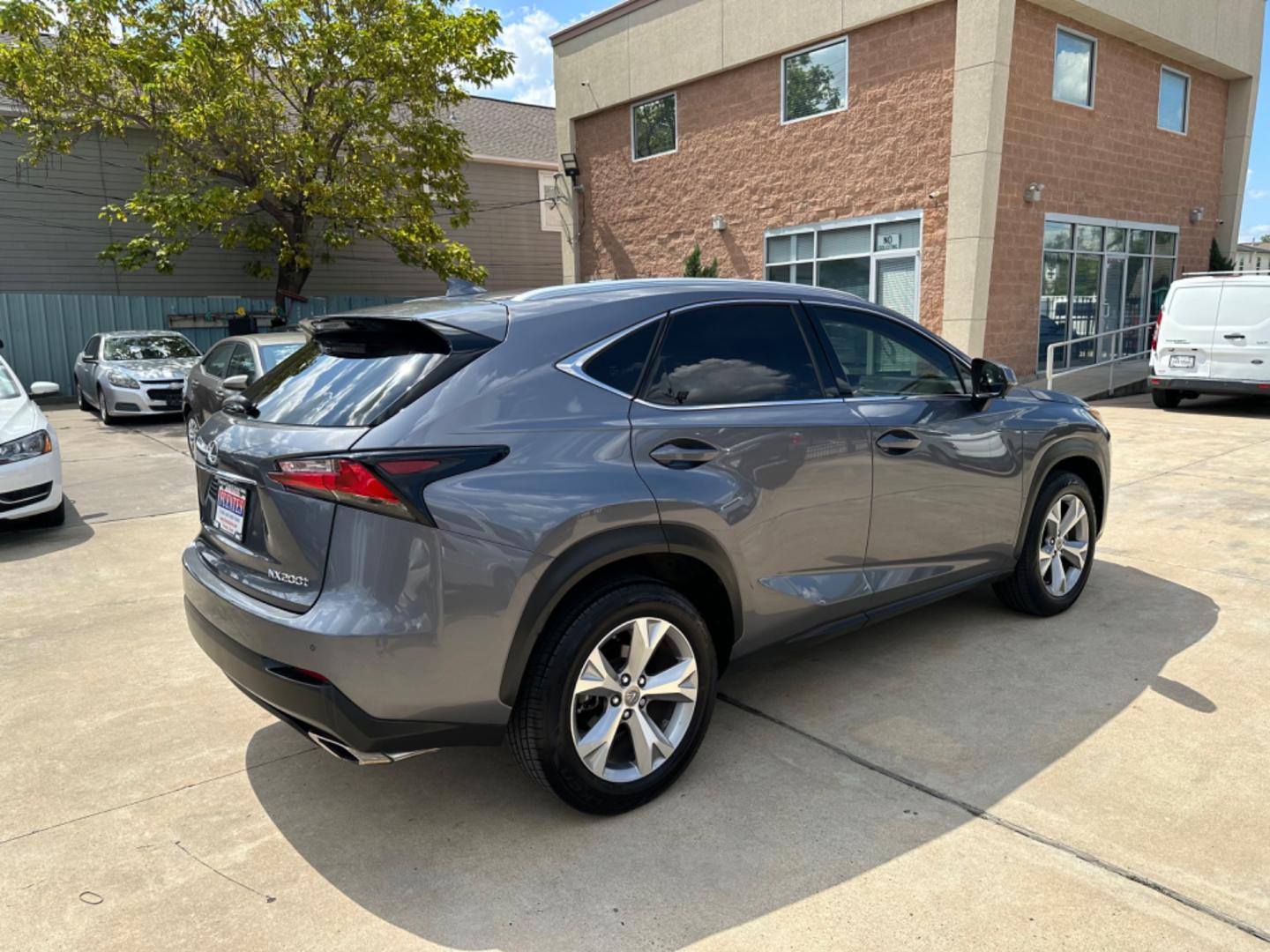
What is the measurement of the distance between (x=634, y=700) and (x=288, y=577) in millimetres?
1128

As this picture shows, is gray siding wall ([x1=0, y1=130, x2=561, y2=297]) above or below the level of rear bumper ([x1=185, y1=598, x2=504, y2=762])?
above

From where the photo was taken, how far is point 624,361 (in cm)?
303

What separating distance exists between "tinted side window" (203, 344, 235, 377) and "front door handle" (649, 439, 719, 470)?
26.7 feet

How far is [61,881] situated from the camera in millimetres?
2652

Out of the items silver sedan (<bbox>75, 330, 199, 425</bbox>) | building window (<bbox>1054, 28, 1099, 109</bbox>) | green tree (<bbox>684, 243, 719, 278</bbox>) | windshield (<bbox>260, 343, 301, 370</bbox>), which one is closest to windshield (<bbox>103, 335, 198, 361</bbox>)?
silver sedan (<bbox>75, 330, 199, 425</bbox>)

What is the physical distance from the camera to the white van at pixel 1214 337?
11492 millimetres

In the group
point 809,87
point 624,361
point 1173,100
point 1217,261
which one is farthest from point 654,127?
point 624,361

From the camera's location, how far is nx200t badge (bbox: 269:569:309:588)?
2645 mm

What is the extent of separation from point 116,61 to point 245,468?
1546cm

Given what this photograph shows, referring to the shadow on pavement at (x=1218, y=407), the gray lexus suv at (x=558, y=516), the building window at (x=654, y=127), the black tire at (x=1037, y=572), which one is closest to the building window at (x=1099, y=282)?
the shadow on pavement at (x=1218, y=407)

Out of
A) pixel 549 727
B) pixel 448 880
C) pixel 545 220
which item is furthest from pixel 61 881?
pixel 545 220

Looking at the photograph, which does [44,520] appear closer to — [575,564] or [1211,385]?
[575,564]

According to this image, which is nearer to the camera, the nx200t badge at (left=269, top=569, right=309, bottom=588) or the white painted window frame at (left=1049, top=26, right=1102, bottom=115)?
the nx200t badge at (left=269, top=569, right=309, bottom=588)

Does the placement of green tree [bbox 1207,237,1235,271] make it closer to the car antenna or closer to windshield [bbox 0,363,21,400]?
the car antenna
